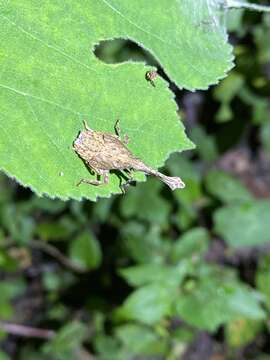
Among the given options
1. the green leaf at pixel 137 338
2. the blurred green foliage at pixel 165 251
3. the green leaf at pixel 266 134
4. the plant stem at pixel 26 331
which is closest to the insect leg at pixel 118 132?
the blurred green foliage at pixel 165 251

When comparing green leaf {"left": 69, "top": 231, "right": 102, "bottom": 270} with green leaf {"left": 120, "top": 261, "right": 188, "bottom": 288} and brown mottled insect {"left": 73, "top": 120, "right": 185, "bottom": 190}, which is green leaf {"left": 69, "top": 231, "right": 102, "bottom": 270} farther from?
brown mottled insect {"left": 73, "top": 120, "right": 185, "bottom": 190}

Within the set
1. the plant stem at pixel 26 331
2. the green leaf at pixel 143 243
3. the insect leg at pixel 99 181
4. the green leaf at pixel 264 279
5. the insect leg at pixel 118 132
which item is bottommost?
the plant stem at pixel 26 331

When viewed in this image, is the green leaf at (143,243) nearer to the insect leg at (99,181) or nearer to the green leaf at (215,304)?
the green leaf at (215,304)

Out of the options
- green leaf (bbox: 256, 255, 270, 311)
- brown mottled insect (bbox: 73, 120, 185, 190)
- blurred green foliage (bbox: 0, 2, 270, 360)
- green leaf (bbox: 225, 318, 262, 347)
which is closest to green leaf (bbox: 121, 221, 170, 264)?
blurred green foliage (bbox: 0, 2, 270, 360)

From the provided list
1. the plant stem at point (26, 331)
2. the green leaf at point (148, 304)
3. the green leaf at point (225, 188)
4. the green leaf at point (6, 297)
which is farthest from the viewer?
the plant stem at point (26, 331)

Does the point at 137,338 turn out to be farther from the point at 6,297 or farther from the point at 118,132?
the point at 118,132

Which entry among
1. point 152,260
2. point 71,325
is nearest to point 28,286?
point 71,325

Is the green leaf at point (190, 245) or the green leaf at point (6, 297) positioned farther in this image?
the green leaf at point (6, 297)

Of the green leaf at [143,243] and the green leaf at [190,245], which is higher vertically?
the green leaf at [190,245]
